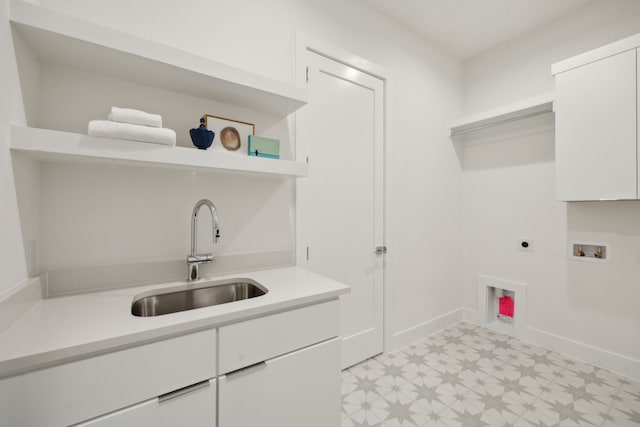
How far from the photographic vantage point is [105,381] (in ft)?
2.62

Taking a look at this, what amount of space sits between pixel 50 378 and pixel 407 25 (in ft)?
10.0

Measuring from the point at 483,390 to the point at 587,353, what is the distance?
1074 millimetres

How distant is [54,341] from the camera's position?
76 centimetres

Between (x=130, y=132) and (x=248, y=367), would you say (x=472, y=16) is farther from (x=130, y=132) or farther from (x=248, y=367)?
(x=248, y=367)

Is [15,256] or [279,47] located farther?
[279,47]

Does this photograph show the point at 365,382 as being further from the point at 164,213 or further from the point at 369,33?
the point at 369,33

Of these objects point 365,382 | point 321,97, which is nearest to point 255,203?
point 321,97

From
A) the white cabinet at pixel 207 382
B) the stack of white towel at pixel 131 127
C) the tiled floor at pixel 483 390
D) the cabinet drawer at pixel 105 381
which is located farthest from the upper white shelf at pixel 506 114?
the cabinet drawer at pixel 105 381

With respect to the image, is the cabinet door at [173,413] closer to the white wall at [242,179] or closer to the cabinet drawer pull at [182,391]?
the cabinet drawer pull at [182,391]

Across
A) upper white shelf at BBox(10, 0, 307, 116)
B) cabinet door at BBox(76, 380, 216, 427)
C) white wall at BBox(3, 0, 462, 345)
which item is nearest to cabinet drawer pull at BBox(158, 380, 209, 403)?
cabinet door at BBox(76, 380, 216, 427)

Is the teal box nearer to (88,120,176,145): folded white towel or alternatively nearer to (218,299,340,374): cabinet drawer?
(88,120,176,145): folded white towel

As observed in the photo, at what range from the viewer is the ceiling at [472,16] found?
2.16 metres

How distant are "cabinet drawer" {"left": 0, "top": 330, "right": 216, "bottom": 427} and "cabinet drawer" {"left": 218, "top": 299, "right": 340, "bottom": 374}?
0.06 m

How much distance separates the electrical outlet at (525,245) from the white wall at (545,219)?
0.12 feet
